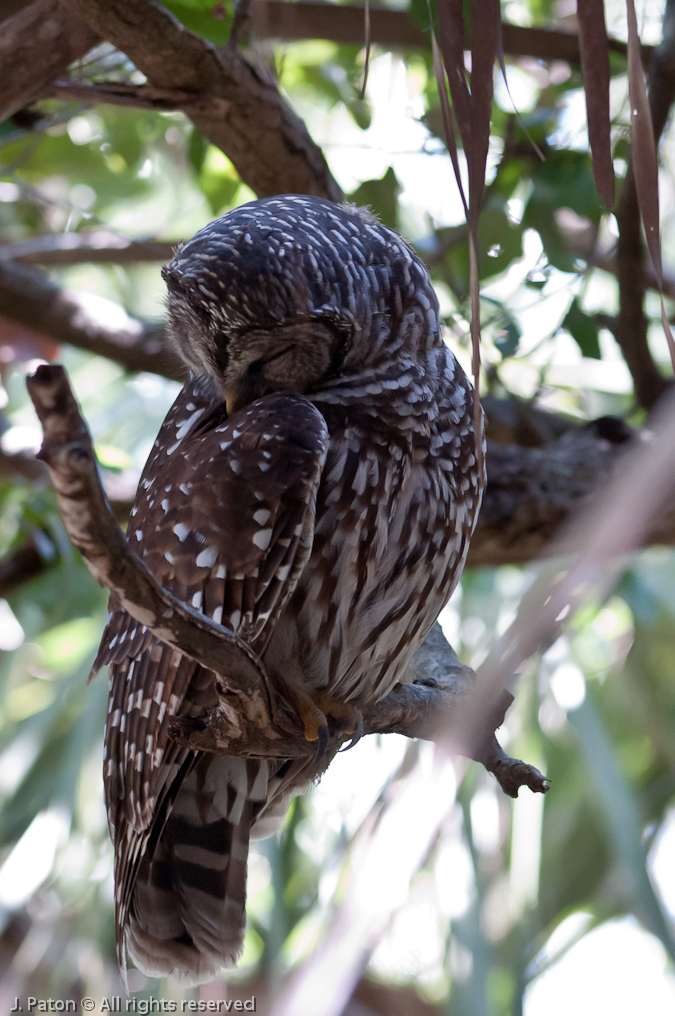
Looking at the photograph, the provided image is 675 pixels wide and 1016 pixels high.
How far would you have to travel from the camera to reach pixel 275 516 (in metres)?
1.44

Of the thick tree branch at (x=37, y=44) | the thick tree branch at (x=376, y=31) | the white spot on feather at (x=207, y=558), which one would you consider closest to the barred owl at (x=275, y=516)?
the white spot on feather at (x=207, y=558)

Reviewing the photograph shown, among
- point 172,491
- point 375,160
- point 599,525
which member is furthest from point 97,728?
point 599,525

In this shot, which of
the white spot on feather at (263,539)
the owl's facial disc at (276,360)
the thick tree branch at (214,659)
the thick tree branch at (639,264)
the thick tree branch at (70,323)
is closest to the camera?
the thick tree branch at (214,659)

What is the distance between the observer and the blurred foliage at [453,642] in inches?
94.0

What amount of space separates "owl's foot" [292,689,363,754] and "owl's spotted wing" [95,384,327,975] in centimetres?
16

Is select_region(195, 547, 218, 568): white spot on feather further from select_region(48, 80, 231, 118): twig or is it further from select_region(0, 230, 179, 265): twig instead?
select_region(0, 230, 179, 265): twig

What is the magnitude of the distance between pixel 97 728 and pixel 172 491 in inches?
59.5

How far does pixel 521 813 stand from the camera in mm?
3182

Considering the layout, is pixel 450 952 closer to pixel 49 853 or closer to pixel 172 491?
pixel 49 853

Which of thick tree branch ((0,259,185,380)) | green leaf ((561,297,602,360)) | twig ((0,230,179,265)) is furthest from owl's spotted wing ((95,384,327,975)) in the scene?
twig ((0,230,179,265))

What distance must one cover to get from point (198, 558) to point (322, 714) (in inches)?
13.2

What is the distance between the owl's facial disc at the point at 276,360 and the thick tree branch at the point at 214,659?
52cm

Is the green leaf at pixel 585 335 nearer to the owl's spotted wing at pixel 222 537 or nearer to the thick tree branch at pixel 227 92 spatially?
the thick tree branch at pixel 227 92

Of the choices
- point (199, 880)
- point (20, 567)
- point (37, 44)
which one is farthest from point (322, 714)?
point (20, 567)
